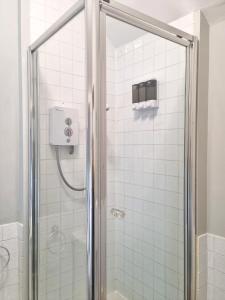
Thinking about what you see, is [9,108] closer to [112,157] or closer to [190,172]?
[112,157]

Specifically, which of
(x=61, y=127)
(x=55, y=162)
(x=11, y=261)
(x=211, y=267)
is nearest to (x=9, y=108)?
(x=61, y=127)

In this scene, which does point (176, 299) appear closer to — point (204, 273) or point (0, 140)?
point (204, 273)

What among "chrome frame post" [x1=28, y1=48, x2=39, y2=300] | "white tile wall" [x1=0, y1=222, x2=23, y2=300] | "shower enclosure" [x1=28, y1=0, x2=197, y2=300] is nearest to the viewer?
"shower enclosure" [x1=28, y1=0, x2=197, y2=300]

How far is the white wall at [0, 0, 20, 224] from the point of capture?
147 cm

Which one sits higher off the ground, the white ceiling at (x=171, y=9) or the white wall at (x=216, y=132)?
the white ceiling at (x=171, y=9)

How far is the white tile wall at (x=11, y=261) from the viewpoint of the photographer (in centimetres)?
146

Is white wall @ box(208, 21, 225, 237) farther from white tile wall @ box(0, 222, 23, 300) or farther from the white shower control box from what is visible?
white tile wall @ box(0, 222, 23, 300)

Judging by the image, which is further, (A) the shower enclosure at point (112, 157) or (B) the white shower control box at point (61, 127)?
(B) the white shower control box at point (61, 127)

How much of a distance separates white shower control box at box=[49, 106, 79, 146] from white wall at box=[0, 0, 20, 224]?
223mm

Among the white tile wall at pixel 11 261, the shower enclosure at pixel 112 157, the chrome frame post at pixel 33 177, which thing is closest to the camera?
the shower enclosure at pixel 112 157

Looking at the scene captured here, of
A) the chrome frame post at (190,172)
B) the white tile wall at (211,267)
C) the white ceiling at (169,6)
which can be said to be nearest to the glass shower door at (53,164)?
the white ceiling at (169,6)

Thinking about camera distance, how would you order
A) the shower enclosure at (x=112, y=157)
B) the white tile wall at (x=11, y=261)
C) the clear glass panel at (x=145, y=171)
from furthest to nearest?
the clear glass panel at (x=145, y=171), the white tile wall at (x=11, y=261), the shower enclosure at (x=112, y=157)

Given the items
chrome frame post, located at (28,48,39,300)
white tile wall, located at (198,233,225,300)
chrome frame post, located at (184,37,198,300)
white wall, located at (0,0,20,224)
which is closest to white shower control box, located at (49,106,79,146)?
chrome frame post, located at (28,48,39,300)

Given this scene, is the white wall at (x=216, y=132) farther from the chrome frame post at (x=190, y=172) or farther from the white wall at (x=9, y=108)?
the white wall at (x=9, y=108)
